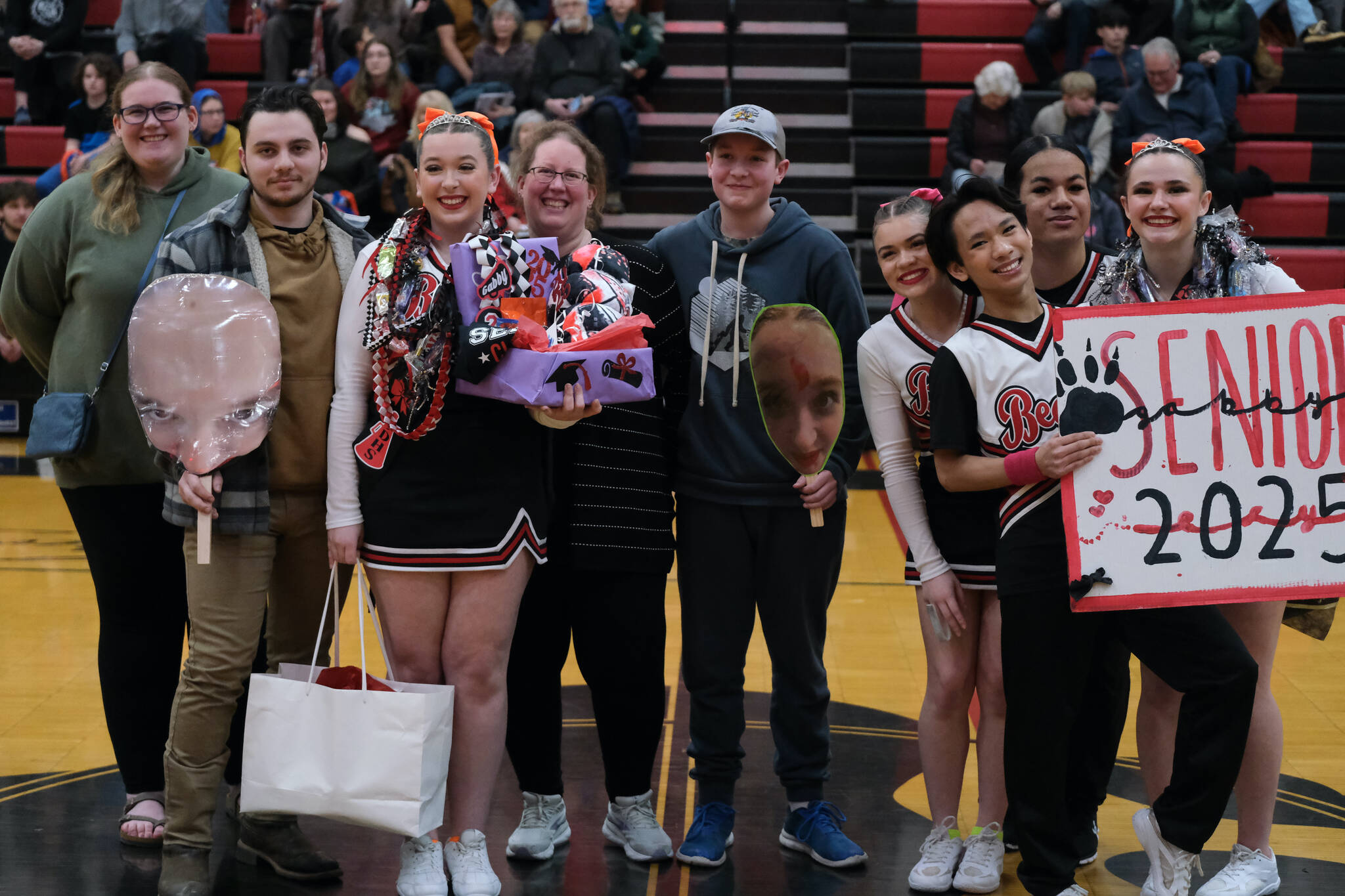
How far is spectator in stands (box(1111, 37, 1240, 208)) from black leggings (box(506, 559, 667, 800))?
6903 mm

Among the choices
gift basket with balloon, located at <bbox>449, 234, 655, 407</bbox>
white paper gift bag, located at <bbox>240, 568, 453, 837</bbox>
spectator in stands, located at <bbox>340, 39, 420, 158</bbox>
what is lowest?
white paper gift bag, located at <bbox>240, 568, 453, 837</bbox>

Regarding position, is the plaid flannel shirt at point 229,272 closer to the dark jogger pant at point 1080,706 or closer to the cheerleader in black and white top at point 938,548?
the cheerleader in black and white top at point 938,548

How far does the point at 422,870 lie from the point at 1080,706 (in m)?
1.38

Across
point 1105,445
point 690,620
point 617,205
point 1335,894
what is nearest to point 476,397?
point 690,620

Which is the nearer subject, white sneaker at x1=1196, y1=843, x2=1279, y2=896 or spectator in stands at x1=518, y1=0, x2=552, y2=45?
white sneaker at x1=1196, y1=843, x2=1279, y2=896

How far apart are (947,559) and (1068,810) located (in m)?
0.64

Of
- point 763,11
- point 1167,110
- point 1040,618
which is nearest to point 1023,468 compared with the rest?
point 1040,618

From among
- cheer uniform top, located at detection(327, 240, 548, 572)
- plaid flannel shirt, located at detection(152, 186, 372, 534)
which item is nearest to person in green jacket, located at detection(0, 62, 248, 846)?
plaid flannel shirt, located at detection(152, 186, 372, 534)

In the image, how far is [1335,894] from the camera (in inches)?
111

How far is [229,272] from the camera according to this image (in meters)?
2.77

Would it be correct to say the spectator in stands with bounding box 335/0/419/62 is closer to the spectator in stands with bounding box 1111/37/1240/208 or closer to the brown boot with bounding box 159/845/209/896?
the spectator in stands with bounding box 1111/37/1240/208

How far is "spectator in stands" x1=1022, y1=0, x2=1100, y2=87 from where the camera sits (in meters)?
9.59

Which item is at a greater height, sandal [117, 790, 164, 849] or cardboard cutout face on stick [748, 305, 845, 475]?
cardboard cutout face on stick [748, 305, 845, 475]

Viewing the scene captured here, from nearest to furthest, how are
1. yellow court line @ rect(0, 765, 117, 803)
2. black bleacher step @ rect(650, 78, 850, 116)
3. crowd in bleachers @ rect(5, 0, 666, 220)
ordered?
1. yellow court line @ rect(0, 765, 117, 803)
2. crowd in bleachers @ rect(5, 0, 666, 220)
3. black bleacher step @ rect(650, 78, 850, 116)
